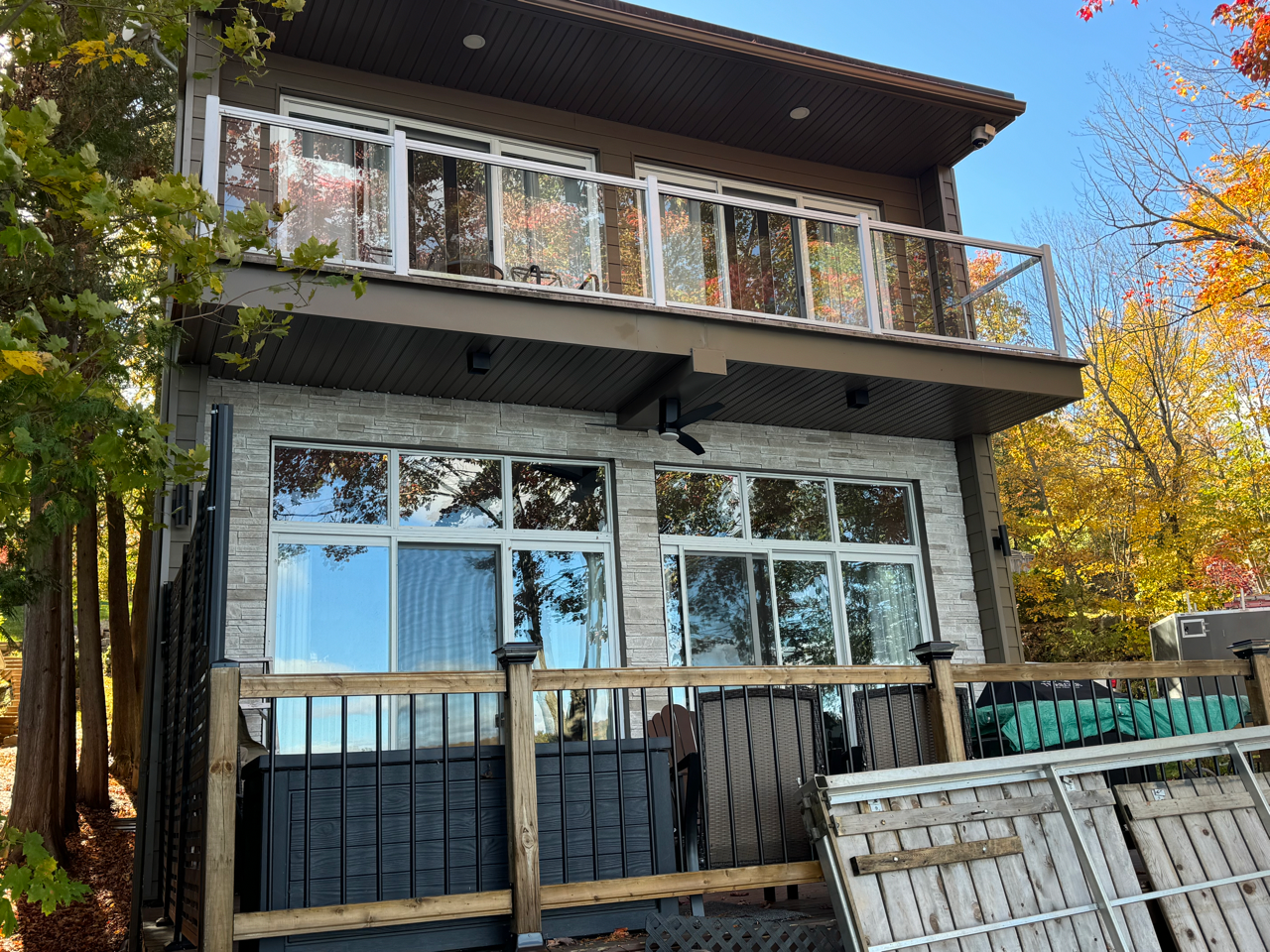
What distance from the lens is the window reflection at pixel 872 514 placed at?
9.13 metres

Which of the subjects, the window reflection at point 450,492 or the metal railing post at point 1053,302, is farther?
the metal railing post at point 1053,302

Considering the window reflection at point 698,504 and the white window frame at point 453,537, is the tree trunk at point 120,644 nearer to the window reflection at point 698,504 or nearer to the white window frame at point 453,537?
the white window frame at point 453,537

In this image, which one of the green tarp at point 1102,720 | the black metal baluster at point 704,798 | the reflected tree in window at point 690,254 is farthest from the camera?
the reflected tree in window at point 690,254

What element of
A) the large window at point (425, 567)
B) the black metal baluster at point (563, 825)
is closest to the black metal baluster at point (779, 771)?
the black metal baluster at point (563, 825)

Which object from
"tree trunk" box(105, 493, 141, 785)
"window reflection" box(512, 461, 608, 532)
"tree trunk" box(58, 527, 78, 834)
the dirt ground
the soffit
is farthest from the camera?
"tree trunk" box(105, 493, 141, 785)

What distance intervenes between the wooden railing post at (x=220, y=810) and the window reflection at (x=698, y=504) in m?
4.82

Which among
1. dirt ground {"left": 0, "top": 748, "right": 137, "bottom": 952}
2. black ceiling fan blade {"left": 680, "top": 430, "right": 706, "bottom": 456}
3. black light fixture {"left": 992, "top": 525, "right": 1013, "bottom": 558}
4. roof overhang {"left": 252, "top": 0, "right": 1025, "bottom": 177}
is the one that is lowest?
dirt ground {"left": 0, "top": 748, "right": 137, "bottom": 952}

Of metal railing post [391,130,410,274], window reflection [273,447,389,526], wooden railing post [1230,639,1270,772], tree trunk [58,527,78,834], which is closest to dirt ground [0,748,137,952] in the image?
tree trunk [58,527,78,834]

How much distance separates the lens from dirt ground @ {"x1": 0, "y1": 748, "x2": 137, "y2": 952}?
9.21 meters

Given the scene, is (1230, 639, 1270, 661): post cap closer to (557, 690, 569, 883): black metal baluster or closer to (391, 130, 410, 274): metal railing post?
(557, 690, 569, 883): black metal baluster

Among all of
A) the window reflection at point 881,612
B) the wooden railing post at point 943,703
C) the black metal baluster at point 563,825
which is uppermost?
the window reflection at point 881,612

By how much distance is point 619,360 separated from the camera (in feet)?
24.0

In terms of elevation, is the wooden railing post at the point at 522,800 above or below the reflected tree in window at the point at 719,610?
below

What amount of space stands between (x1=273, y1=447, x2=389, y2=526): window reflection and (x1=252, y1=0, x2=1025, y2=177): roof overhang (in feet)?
10.6
